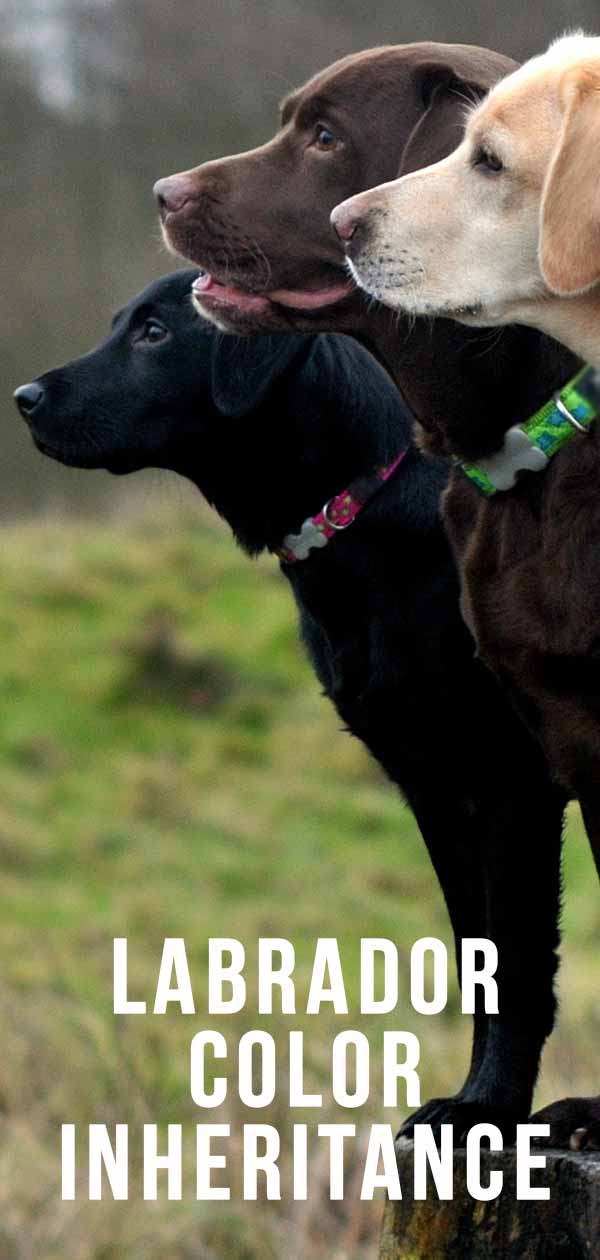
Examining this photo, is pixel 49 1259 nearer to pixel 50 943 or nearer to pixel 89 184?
pixel 50 943

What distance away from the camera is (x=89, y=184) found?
12617 millimetres

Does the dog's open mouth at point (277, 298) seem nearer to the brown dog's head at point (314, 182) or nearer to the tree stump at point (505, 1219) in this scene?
the brown dog's head at point (314, 182)

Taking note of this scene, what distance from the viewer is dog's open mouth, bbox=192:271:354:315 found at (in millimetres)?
2605

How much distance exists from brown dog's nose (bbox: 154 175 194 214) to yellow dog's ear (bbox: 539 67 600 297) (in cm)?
62

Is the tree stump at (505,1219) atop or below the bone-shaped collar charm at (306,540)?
below

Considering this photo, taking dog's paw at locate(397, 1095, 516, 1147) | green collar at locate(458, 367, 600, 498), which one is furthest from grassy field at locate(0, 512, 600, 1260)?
green collar at locate(458, 367, 600, 498)

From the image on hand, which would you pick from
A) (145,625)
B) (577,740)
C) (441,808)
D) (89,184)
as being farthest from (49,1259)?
(89,184)

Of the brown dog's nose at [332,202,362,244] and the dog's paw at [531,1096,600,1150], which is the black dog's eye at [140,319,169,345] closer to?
the brown dog's nose at [332,202,362,244]

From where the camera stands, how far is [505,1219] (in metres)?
2.47

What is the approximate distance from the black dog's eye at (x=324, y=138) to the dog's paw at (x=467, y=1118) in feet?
4.22

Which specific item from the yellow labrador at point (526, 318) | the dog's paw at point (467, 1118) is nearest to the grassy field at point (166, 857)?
the dog's paw at point (467, 1118)

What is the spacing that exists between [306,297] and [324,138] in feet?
0.83

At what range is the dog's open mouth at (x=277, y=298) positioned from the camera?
103 inches

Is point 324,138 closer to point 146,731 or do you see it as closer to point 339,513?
point 339,513
